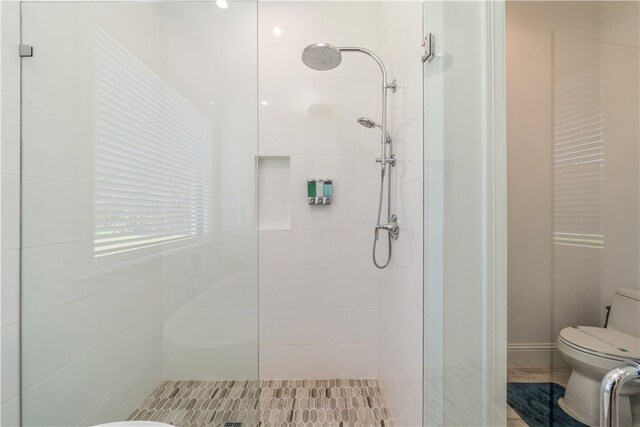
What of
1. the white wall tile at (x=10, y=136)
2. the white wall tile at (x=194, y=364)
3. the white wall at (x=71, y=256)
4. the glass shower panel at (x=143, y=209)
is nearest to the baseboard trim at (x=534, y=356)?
the glass shower panel at (x=143, y=209)

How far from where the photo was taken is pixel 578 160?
648 millimetres

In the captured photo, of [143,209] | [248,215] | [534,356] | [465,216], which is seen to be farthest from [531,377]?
[143,209]

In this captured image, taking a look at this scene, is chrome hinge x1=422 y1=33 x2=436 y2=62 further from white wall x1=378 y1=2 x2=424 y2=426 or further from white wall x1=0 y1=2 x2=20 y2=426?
white wall x1=0 y1=2 x2=20 y2=426

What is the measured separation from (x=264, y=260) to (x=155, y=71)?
124 cm

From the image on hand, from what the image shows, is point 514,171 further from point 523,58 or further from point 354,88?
point 354,88

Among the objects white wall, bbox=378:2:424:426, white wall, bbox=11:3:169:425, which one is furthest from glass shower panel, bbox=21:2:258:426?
→ white wall, bbox=378:2:424:426

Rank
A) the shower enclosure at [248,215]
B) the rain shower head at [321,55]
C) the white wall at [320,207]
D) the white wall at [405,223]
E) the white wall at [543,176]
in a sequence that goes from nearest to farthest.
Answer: the white wall at [543,176] → the shower enclosure at [248,215] → the white wall at [405,223] → the rain shower head at [321,55] → the white wall at [320,207]

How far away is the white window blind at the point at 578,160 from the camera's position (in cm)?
61

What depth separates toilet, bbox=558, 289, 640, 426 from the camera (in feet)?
1.69

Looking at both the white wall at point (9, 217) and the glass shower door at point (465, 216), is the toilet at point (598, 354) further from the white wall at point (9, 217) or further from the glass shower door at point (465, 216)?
the white wall at point (9, 217)

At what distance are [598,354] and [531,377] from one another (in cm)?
26

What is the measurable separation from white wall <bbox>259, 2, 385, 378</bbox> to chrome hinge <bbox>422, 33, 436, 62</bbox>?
31.5 inches

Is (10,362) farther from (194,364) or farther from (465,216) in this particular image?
(465,216)

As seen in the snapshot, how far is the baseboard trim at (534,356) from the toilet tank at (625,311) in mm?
193
